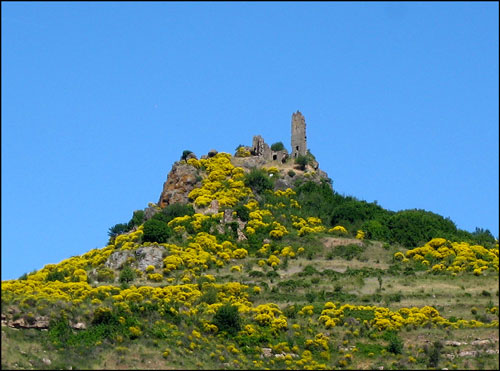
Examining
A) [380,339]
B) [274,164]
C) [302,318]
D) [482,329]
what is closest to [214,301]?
[302,318]

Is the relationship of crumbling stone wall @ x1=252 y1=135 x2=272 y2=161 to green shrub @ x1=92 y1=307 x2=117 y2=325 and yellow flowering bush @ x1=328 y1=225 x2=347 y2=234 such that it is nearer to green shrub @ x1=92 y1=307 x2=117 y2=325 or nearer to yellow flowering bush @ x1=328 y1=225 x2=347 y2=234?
yellow flowering bush @ x1=328 y1=225 x2=347 y2=234

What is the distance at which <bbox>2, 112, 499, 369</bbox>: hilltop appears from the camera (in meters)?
90.0

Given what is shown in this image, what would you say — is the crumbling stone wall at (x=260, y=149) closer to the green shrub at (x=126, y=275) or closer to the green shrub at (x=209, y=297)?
the green shrub at (x=126, y=275)

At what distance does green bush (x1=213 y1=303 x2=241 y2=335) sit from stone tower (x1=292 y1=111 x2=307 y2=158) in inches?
1758

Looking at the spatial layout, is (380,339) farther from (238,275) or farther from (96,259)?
(96,259)

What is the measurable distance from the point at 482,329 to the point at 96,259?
37.5m

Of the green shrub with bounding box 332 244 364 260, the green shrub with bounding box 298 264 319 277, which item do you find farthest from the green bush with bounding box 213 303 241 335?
the green shrub with bounding box 332 244 364 260

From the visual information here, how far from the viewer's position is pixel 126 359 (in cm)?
8650

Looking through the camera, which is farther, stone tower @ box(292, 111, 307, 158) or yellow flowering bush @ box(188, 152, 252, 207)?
stone tower @ box(292, 111, 307, 158)

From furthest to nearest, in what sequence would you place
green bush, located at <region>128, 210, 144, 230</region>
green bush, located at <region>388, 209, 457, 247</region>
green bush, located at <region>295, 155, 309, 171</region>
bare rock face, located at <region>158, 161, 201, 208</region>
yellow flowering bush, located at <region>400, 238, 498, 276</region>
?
green bush, located at <region>295, 155, 309, 171</region> → bare rock face, located at <region>158, 161, 201, 208</region> → green bush, located at <region>128, 210, 144, 230</region> → green bush, located at <region>388, 209, 457, 247</region> → yellow flowering bush, located at <region>400, 238, 498, 276</region>

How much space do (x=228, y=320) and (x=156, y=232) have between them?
22.9m

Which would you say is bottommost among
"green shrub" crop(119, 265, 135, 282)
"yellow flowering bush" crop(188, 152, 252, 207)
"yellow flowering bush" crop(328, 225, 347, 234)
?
"green shrub" crop(119, 265, 135, 282)

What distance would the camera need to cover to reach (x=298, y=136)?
139m

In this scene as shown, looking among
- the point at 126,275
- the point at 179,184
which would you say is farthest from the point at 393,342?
the point at 179,184
